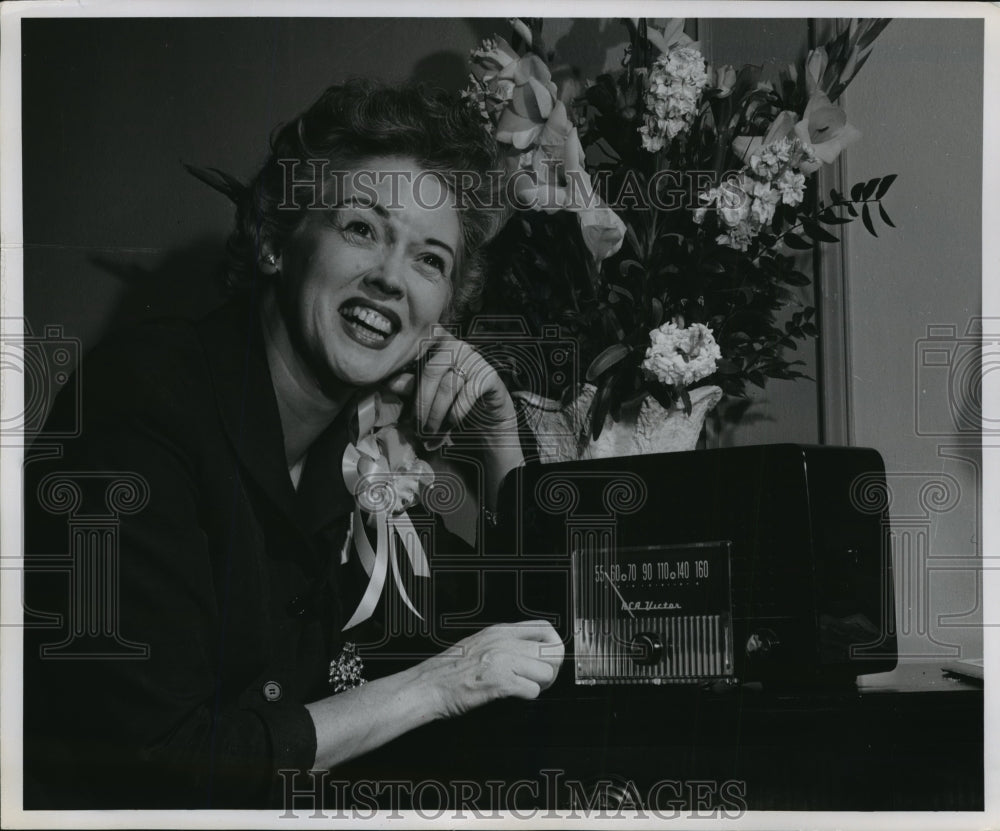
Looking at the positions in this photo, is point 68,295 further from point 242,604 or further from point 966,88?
point 966,88

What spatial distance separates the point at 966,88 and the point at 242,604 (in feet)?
3.32

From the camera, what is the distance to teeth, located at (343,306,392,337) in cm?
120

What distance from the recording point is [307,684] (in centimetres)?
118

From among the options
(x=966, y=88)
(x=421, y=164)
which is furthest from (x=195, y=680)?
(x=966, y=88)

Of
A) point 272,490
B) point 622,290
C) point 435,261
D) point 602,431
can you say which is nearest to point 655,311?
point 622,290

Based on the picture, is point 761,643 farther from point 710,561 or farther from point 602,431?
point 602,431

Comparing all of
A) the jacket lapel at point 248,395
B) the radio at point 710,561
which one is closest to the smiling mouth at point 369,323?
the jacket lapel at point 248,395

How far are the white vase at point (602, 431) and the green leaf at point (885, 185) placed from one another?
315mm

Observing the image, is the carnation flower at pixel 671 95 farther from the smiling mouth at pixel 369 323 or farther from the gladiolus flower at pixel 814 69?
the smiling mouth at pixel 369 323

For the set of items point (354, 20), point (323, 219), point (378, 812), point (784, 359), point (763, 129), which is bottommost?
point (378, 812)

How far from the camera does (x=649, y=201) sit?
4.00 feet

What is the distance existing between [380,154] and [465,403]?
293 mm

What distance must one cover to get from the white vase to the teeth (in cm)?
16

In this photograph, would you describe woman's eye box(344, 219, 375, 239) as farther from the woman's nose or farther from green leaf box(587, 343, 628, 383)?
green leaf box(587, 343, 628, 383)
